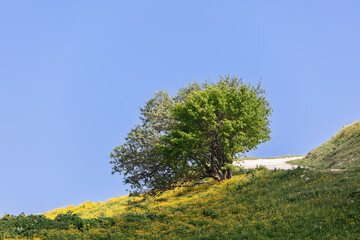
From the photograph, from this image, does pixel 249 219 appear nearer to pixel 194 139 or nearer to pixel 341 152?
pixel 194 139

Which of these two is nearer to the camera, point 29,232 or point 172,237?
point 172,237

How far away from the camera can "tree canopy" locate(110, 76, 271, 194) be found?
1372 inches

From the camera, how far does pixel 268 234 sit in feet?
53.9

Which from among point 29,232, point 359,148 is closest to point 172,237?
point 29,232

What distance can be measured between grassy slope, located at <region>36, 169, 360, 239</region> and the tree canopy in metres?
6.95

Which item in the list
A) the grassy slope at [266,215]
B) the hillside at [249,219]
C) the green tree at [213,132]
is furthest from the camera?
the green tree at [213,132]

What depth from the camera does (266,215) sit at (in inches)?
784

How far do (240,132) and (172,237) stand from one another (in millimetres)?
18170

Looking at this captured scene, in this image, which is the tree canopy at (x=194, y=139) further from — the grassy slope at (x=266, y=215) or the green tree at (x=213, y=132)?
the grassy slope at (x=266, y=215)

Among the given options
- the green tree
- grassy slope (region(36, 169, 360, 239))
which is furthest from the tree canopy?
grassy slope (region(36, 169, 360, 239))

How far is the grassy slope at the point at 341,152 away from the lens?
3506 centimetres

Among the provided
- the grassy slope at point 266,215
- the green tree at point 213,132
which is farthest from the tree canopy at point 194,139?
the grassy slope at point 266,215

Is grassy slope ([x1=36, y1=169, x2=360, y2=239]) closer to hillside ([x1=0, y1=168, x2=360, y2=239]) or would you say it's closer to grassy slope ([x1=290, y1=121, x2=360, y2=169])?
hillside ([x1=0, y1=168, x2=360, y2=239])

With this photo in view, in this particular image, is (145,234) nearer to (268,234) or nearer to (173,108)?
(268,234)
